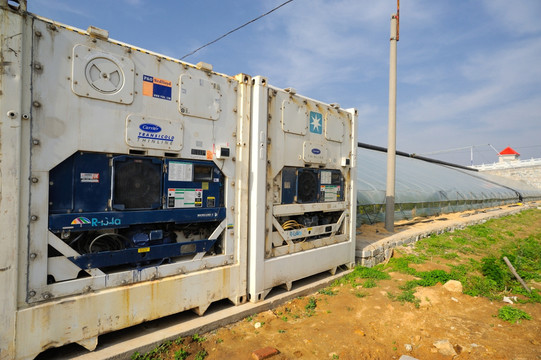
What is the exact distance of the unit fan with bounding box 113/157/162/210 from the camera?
338cm

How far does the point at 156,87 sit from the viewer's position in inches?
143

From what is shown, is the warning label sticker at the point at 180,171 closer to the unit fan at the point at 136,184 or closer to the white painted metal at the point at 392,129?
the unit fan at the point at 136,184

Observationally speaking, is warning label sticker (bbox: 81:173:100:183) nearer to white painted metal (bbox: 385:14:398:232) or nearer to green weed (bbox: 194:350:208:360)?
green weed (bbox: 194:350:208:360)

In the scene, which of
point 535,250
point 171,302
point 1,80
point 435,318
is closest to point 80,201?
point 1,80

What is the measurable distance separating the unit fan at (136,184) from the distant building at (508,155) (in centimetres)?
6170

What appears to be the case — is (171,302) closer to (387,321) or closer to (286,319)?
(286,319)

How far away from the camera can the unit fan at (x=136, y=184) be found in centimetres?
338

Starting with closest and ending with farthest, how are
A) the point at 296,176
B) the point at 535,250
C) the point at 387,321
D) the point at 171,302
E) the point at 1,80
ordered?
the point at 1,80, the point at 171,302, the point at 387,321, the point at 296,176, the point at 535,250

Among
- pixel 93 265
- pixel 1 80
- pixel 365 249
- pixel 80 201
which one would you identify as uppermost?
pixel 1 80

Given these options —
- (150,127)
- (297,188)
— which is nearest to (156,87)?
(150,127)

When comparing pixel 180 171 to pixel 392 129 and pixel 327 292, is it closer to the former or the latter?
pixel 327 292

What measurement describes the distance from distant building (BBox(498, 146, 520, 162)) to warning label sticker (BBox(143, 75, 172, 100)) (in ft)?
202

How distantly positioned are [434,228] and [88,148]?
34.7ft

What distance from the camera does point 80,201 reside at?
3121 millimetres
